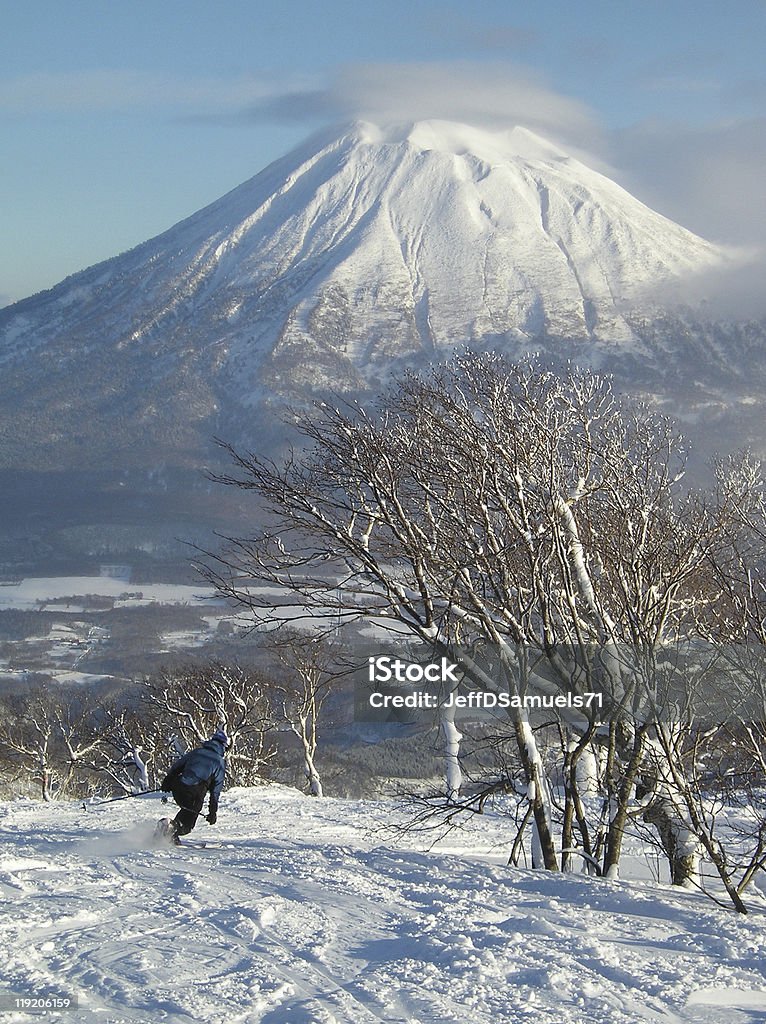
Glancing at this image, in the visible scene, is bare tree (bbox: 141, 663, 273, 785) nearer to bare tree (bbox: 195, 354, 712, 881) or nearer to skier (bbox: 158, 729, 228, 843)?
skier (bbox: 158, 729, 228, 843)

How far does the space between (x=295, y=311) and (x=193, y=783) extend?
16877 cm

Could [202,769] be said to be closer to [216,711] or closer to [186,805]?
[186,805]

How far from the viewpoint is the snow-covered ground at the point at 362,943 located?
4133 millimetres

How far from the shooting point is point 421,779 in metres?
38.1

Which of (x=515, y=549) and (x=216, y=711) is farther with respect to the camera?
(x=216, y=711)

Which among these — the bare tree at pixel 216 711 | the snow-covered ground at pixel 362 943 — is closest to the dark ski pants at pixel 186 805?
the snow-covered ground at pixel 362 943

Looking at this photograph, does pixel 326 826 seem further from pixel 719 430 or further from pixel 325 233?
pixel 325 233

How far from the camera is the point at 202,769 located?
28.8ft

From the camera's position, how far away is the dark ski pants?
8.48 m

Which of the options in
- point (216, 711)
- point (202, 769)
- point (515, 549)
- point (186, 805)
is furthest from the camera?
point (216, 711)

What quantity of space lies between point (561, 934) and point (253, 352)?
17060 cm

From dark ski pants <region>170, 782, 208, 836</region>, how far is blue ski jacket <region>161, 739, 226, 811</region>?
4 cm

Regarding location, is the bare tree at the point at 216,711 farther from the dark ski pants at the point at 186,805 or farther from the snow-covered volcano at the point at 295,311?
the snow-covered volcano at the point at 295,311

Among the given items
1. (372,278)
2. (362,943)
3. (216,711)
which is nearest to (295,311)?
(372,278)
